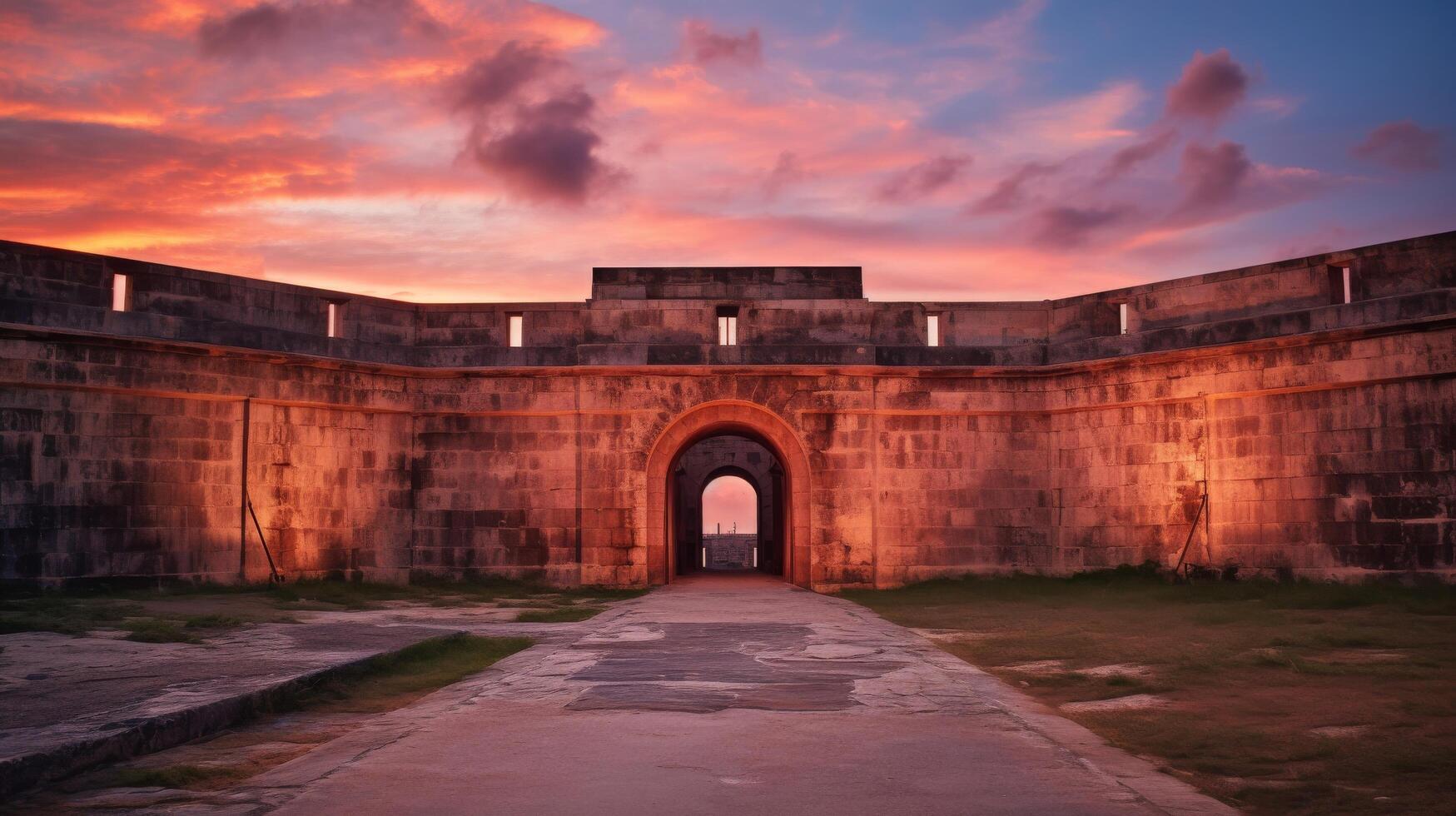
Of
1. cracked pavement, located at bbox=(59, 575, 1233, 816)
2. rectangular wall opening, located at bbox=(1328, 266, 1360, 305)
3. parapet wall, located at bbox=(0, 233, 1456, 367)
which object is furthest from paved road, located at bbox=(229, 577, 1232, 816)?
rectangular wall opening, located at bbox=(1328, 266, 1360, 305)

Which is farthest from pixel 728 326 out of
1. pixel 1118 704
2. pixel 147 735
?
pixel 147 735

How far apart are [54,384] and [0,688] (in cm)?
1180

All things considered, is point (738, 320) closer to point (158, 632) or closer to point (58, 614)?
point (58, 614)

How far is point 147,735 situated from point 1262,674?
8616 mm

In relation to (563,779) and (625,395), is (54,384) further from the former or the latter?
(563,779)

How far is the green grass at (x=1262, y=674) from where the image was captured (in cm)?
603

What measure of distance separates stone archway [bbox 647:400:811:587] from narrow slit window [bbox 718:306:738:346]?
1.31 metres

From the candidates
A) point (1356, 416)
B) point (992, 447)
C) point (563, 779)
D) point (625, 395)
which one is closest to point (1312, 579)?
point (1356, 416)

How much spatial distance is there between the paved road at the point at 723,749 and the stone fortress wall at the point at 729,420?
10.9 m

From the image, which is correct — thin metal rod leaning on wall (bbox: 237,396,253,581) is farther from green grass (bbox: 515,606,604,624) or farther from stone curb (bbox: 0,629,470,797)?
stone curb (bbox: 0,629,470,797)

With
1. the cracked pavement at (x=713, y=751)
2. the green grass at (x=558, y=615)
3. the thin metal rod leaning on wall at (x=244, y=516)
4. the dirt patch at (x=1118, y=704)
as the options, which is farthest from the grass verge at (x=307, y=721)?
the thin metal rod leaning on wall at (x=244, y=516)

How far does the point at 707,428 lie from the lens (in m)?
22.8

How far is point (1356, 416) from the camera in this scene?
17.9 metres

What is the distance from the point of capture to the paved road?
5230 millimetres
